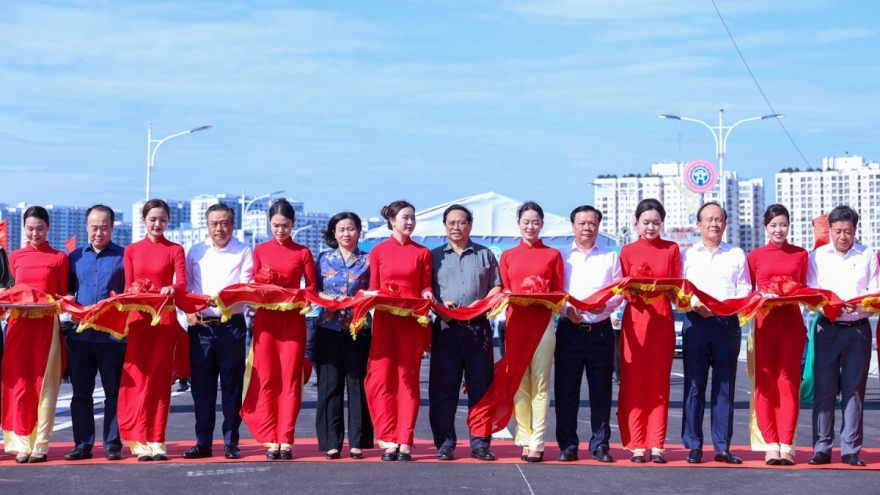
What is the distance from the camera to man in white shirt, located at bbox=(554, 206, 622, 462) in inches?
352

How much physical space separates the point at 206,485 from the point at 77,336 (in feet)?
6.85

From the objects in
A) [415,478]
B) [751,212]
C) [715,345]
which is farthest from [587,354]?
[751,212]

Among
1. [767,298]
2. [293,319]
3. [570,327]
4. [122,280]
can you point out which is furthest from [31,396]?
[767,298]


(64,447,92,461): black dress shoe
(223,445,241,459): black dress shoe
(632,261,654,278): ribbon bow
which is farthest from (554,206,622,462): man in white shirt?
(64,447,92,461): black dress shoe

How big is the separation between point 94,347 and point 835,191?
271ft

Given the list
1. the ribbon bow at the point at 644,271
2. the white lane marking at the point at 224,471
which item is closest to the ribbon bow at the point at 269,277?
the white lane marking at the point at 224,471

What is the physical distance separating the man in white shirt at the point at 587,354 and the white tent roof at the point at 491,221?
21711mm

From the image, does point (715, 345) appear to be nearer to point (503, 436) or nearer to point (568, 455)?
point (568, 455)

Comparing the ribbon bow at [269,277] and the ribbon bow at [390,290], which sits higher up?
the ribbon bow at [269,277]

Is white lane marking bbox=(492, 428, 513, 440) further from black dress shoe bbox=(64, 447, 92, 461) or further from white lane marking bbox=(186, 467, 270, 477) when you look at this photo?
black dress shoe bbox=(64, 447, 92, 461)

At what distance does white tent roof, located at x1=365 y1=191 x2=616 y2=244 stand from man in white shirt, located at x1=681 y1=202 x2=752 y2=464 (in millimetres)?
21861

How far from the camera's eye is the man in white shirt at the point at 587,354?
8.95 meters

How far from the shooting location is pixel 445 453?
897 cm

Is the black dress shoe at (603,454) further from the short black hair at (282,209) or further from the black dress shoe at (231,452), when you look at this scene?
the short black hair at (282,209)
